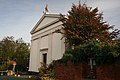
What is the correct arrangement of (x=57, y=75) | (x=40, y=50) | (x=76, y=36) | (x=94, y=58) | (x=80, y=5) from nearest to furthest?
(x=94, y=58) → (x=57, y=75) → (x=76, y=36) → (x=80, y=5) → (x=40, y=50)

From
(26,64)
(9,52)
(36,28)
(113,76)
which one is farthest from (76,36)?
(9,52)

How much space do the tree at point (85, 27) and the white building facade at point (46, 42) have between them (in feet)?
13.4

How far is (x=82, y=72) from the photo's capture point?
53.6ft

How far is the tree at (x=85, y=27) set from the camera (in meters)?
20.9

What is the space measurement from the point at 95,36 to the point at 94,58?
5874 mm

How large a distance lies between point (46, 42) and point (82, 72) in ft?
48.8

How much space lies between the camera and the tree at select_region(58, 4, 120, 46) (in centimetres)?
2092

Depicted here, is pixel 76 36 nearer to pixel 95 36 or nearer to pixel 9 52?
pixel 95 36

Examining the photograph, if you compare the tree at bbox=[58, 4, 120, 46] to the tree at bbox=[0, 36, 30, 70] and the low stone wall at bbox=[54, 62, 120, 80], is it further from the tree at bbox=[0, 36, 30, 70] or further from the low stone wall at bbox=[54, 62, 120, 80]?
the tree at bbox=[0, 36, 30, 70]

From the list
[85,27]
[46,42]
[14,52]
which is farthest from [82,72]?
[14,52]

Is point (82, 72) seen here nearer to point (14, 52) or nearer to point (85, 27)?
point (85, 27)

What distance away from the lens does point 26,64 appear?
41594 millimetres

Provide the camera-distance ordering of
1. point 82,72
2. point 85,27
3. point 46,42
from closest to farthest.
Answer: point 82,72, point 85,27, point 46,42

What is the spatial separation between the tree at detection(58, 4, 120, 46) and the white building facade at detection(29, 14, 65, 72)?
13.4 feet
